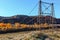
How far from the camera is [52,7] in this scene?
31.3m

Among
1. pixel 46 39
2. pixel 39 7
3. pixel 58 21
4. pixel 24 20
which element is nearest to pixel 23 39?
pixel 46 39

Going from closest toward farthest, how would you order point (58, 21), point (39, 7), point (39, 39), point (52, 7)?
1. point (39, 39)
2. point (39, 7)
3. point (52, 7)
4. point (58, 21)

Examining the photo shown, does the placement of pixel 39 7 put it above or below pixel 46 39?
above

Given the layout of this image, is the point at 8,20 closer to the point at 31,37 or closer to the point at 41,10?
the point at 41,10

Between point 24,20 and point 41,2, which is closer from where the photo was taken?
point 41,2

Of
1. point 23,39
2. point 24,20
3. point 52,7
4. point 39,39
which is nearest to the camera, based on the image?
point 39,39

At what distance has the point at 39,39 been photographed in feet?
49.6

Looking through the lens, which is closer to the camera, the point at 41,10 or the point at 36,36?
the point at 36,36

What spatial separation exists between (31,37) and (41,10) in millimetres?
13797

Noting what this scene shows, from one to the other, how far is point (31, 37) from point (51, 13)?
49.8 feet

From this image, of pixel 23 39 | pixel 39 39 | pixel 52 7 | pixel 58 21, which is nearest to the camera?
pixel 39 39

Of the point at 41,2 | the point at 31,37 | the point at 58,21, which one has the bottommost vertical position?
the point at 58,21

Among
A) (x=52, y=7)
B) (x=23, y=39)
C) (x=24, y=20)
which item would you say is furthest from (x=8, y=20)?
→ (x=23, y=39)

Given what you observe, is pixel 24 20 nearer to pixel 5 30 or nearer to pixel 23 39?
pixel 5 30
